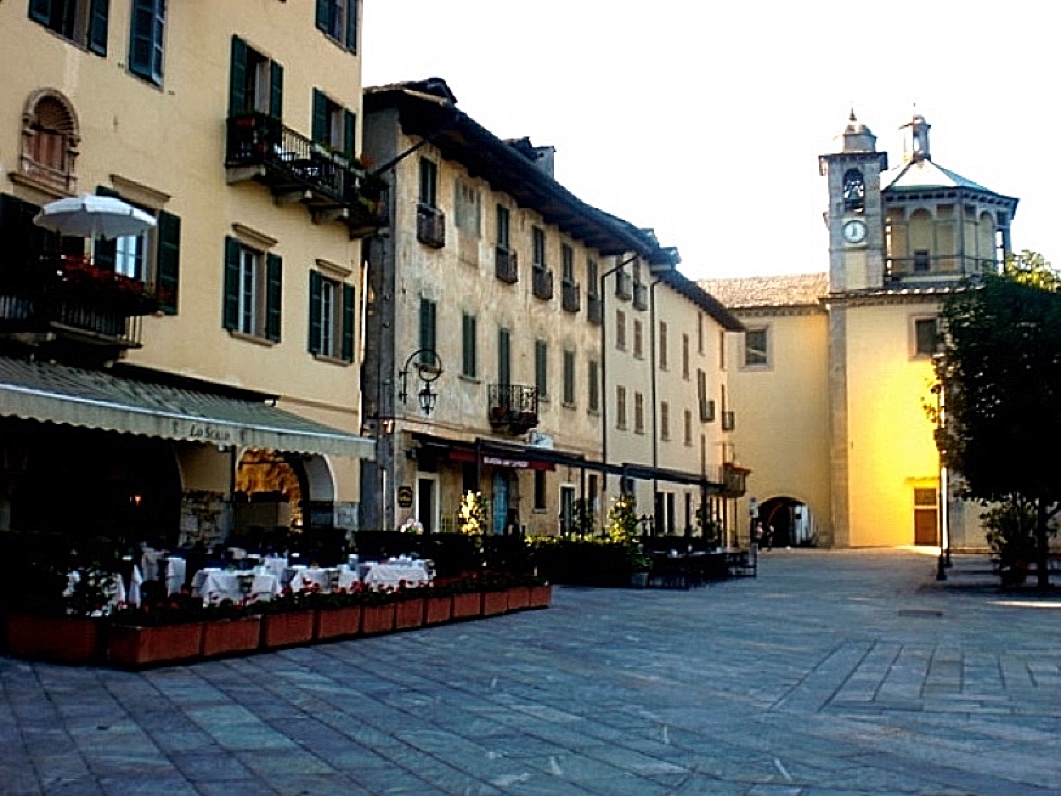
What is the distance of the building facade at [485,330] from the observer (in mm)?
25297

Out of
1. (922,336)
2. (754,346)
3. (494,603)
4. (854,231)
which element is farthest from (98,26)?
(754,346)

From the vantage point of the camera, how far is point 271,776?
7180 millimetres

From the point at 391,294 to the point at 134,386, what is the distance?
9.76m

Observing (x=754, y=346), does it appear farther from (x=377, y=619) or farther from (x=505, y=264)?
(x=377, y=619)

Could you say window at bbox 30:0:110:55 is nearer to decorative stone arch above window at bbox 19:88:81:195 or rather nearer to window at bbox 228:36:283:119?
decorative stone arch above window at bbox 19:88:81:195

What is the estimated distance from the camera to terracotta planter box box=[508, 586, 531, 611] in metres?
18.4

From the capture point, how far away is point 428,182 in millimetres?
26766

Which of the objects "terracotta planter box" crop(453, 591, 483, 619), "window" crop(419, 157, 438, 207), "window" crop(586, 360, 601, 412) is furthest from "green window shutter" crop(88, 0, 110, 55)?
"window" crop(586, 360, 601, 412)

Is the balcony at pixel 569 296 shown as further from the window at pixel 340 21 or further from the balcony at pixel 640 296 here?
Result: the window at pixel 340 21

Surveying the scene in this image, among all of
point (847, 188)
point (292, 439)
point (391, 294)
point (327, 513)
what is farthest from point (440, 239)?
point (847, 188)

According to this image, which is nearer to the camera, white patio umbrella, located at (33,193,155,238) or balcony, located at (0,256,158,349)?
white patio umbrella, located at (33,193,155,238)

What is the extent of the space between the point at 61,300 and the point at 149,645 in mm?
5293

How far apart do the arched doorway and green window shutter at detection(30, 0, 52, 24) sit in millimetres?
49018

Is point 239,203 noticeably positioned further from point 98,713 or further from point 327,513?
point 98,713
